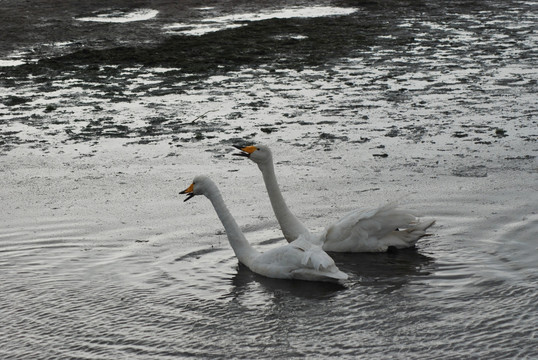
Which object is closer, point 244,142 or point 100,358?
point 100,358

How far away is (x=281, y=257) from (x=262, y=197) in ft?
8.10

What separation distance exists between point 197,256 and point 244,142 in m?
4.22

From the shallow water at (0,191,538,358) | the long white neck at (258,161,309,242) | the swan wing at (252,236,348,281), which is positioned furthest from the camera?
the long white neck at (258,161,309,242)

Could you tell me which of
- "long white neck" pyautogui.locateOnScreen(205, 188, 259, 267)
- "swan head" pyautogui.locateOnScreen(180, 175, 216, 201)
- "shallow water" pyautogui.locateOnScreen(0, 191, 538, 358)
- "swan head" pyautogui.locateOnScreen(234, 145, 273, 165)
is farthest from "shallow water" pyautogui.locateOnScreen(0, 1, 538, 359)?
"swan head" pyautogui.locateOnScreen(234, 145, 273, 165)

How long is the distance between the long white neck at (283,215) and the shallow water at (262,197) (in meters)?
0.26

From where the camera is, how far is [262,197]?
10.6 meters

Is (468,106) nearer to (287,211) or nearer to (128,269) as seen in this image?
(287,211)

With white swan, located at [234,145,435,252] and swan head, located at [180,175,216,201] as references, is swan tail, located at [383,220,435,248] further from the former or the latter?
swan head, located at [180,175,216,201]

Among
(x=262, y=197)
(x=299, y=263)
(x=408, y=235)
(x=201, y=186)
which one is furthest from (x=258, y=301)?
(x=262, y=197)

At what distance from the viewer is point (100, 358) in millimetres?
6633

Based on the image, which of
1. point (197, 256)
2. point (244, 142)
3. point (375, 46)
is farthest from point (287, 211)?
point (375, 46)

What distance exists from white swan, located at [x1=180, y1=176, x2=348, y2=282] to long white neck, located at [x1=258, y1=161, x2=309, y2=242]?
1.76ft

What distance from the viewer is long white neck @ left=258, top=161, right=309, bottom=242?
9000 millimetres

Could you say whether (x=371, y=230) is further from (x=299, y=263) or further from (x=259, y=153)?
(x=259, y=153)
